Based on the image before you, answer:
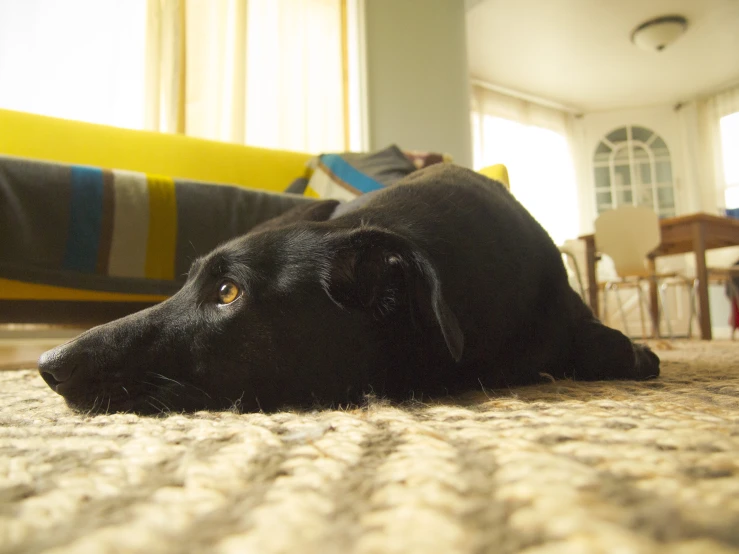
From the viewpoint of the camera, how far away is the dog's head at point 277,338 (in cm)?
77

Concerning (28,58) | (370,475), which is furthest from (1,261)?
(28,58)

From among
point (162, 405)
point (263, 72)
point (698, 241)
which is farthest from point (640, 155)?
point (162, 405)

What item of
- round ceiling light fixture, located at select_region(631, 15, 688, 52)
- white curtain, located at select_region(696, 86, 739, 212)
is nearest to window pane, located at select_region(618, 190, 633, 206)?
white curtain, located at select_region(696, 86, 739, 212)

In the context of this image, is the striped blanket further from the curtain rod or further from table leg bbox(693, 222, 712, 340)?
the curtain rod

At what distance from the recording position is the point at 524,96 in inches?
286

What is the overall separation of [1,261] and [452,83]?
4.01 meters

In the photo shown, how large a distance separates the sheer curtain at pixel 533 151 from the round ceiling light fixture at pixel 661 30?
1.83 metres

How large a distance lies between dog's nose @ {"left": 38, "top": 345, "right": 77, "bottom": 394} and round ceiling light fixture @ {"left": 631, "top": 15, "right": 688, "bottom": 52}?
6513mm

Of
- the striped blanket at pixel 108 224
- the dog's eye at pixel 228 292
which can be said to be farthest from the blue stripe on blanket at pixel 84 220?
the dog's eye at pixel 228 292

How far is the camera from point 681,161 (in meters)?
7.53

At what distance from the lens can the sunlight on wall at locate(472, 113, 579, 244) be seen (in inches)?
273

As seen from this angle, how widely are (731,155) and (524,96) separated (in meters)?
2.99

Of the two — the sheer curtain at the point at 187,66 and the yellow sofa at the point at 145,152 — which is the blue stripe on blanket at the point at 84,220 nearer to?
the yellow sofa at the point at 145,152

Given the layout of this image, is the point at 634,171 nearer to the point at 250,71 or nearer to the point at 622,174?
the point at 622,174
